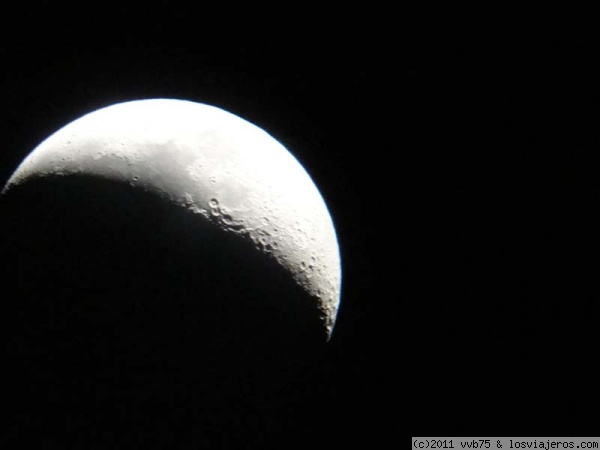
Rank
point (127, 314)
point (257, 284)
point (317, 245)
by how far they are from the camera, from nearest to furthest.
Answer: point (127, 314) < point (257, 284) < point (317, 245)

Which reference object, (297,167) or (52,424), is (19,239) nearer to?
(52,424)

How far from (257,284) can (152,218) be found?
47 centimetres

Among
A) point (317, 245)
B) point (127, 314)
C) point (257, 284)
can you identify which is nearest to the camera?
point (127, 314)

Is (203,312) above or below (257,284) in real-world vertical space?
below

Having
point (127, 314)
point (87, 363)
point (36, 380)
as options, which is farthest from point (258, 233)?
point (36, 380)

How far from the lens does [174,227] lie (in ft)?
8.11

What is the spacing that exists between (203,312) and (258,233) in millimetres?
393

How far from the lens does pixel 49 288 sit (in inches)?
94.8

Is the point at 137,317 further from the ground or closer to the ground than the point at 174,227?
closer to the ground

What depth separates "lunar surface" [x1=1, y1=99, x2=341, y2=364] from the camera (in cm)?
238

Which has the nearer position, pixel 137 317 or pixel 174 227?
pixel 137 317

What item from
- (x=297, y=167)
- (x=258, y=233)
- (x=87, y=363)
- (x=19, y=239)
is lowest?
(x=87, y=363)

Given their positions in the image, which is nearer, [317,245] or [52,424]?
[52,424]

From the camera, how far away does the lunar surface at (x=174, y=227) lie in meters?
2.38
